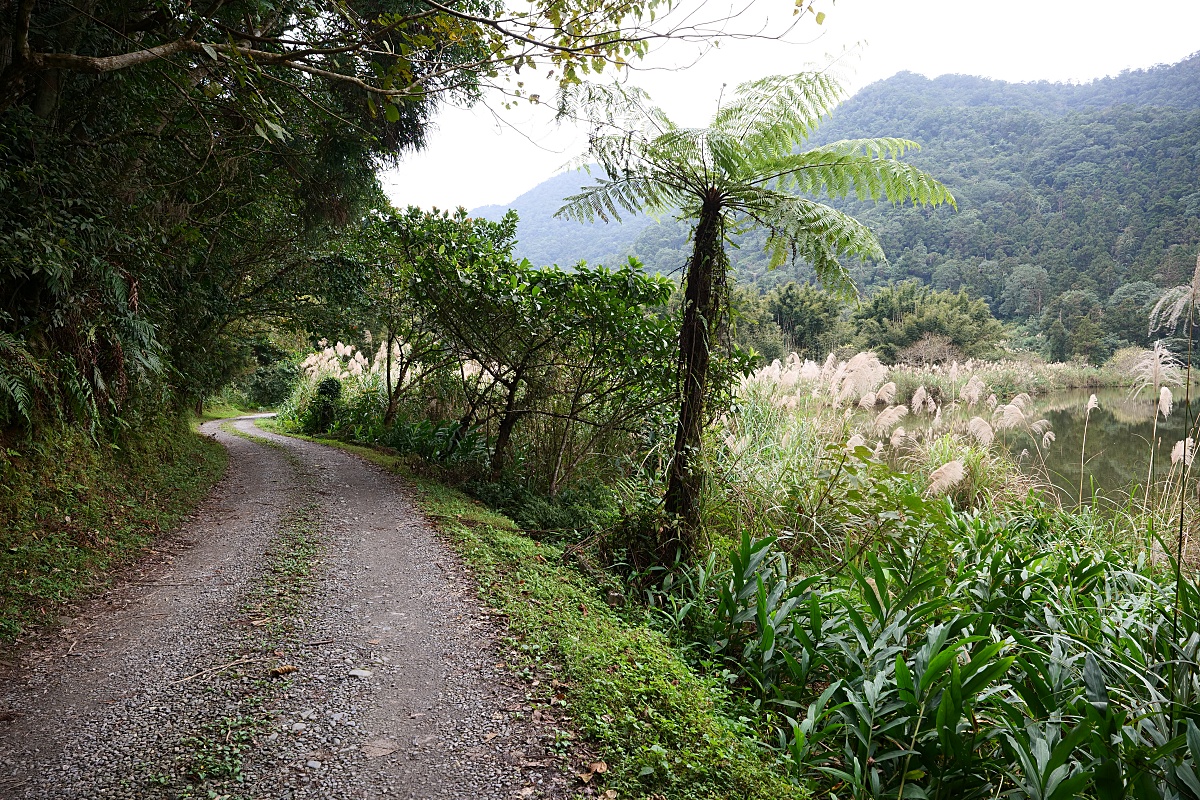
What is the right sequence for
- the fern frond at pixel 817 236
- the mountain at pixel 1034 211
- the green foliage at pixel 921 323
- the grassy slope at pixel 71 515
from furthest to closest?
the green foliage at pixel 921 323 < the mountain at pixel 1034 211 < the fern frond at pixel 817 236 < the grassy slope at pixel 71 515

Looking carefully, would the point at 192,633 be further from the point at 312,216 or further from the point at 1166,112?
the point at 1166,112

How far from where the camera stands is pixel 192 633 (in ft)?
9.81

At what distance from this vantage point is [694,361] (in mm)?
4102

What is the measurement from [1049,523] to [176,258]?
342 inches

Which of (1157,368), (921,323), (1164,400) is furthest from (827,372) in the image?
(921,323)

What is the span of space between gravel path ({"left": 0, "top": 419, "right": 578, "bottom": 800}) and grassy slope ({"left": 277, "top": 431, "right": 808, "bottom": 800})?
0.63 ft

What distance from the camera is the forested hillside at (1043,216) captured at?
20500mm

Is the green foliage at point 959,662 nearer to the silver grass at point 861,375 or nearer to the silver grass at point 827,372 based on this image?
the silver grass at point 861,375

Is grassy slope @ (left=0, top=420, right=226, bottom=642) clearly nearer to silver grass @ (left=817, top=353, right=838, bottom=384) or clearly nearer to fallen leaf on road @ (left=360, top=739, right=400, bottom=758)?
fallen leaf on road @ (left=360, top=739, right=400, bottom=758)

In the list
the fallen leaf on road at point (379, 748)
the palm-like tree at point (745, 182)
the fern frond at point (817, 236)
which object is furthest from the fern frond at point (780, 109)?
the fallen leaf on road at point (379, 748)

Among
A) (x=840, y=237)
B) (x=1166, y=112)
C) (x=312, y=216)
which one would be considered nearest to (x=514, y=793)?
(x=840, y=237)

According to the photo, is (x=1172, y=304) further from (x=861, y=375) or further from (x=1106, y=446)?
(x=1106, y=446)

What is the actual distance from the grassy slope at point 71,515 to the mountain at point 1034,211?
1319 cm

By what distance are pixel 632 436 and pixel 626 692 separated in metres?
3.94
